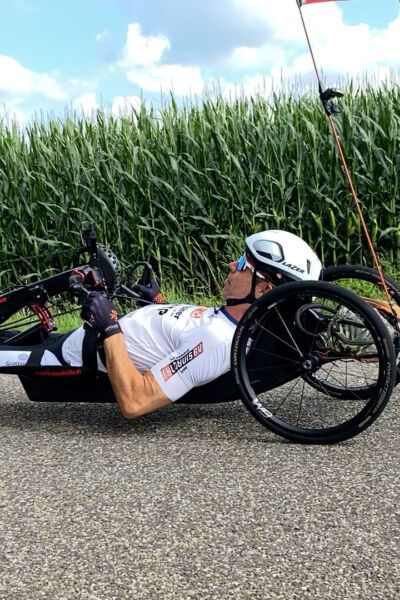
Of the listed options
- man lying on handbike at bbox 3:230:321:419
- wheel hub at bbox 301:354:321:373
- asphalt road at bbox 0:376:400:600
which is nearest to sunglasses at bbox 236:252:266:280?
man lying on handbike at bbox 3:230:321:419

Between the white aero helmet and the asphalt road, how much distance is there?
0.95 metres

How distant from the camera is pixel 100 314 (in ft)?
14.1

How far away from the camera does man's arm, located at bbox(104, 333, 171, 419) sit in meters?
4.30

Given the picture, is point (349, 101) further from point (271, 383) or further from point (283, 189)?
point (271, 383)

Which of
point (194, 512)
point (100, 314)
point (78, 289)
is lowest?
point (194, 512)

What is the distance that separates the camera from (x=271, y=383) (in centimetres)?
432

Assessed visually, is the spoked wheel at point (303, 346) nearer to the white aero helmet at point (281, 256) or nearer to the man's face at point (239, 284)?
the white aero helmet at point (281, 256)

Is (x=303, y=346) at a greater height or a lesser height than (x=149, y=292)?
lesser

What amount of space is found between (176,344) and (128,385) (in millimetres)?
391

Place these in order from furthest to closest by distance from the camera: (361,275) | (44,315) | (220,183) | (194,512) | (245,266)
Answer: (220,183) < (361,275) < (44,315) < (245,266) < (194,512)

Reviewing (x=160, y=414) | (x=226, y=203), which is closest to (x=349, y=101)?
(x=226, y=203)

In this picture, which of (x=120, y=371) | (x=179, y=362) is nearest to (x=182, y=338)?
(x=179, y=362)

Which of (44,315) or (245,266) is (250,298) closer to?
(245,266)

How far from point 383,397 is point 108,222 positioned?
6.94 m
